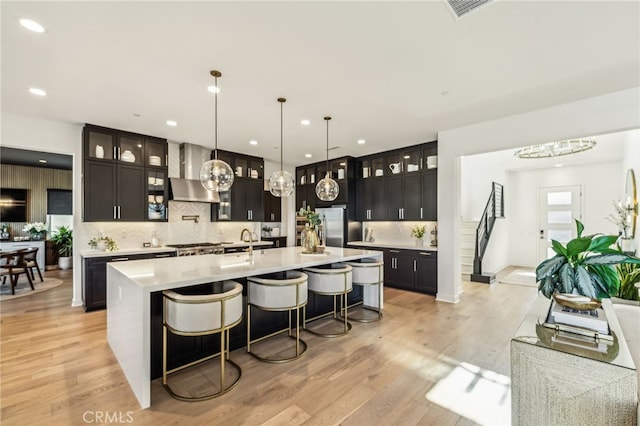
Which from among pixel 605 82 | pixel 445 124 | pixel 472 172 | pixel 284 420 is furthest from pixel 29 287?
pixel 472 172

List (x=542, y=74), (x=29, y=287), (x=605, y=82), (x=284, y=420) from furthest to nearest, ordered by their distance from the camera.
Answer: (x=29, y=287)
(x=605, y=82)
(x=542, y=74)
(x=284, y=420)

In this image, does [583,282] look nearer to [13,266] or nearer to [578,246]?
[578,246]

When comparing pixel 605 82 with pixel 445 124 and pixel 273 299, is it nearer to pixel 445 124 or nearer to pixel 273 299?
pixel 445 124

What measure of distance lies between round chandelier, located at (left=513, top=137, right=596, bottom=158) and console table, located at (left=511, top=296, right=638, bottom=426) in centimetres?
522

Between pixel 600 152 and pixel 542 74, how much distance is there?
5.89m

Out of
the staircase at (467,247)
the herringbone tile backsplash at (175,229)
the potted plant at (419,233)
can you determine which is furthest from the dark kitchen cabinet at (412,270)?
the herringbone tile backsplash at (175,229)

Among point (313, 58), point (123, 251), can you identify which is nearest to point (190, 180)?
point (123, 251)

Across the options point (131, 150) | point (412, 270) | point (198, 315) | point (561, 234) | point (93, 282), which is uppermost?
point (131, 150)

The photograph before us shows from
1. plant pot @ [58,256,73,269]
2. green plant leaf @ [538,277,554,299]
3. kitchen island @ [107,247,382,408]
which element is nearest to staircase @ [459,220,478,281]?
kitchen island @ [107,247,382,408]

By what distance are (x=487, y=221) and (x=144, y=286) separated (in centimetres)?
754

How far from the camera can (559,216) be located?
Answer: 802 cm

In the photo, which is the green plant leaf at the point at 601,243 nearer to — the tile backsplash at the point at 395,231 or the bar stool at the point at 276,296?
the bar stool at the point at 276,296

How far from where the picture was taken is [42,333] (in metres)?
3.54

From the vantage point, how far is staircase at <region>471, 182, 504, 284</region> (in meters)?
6.55
